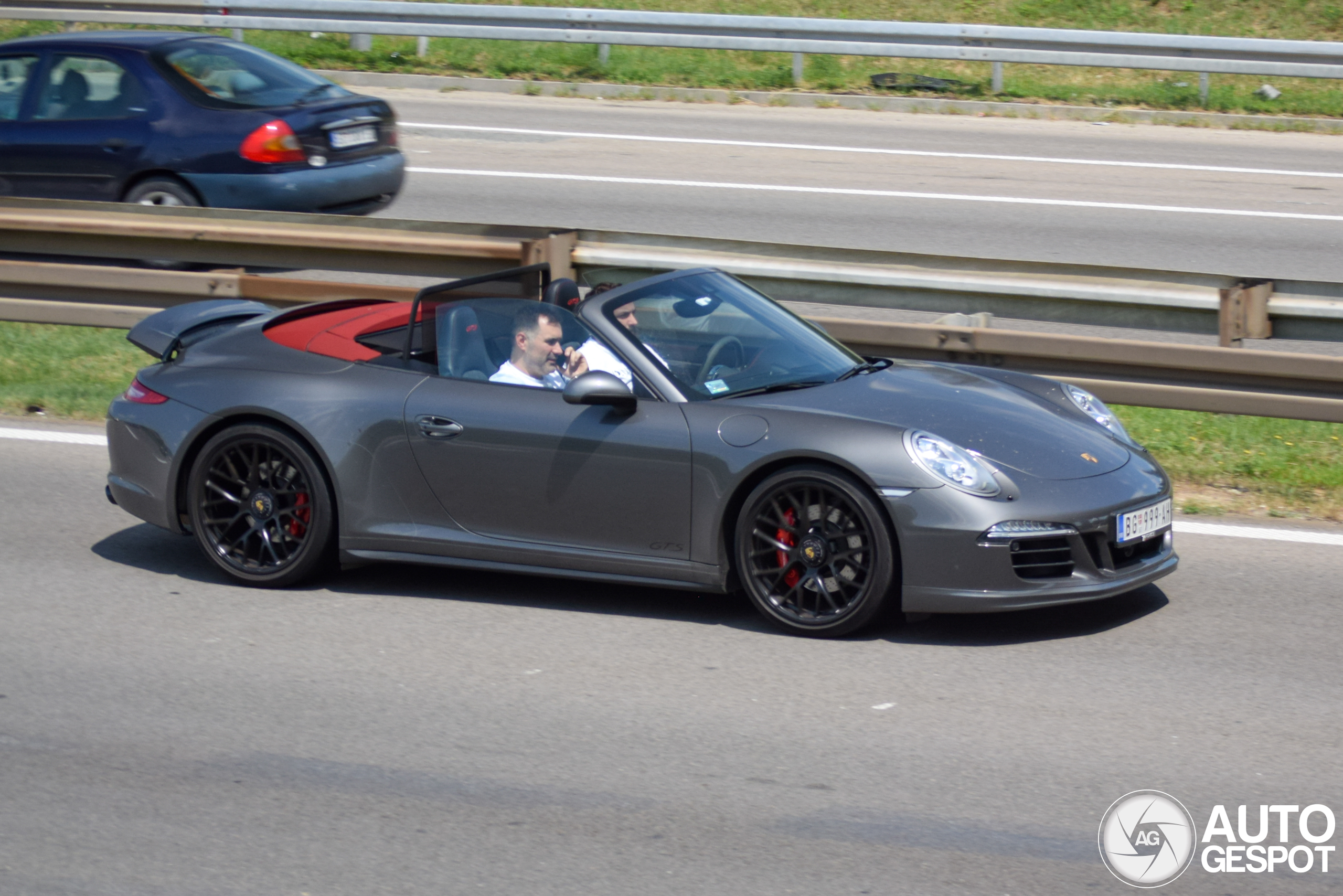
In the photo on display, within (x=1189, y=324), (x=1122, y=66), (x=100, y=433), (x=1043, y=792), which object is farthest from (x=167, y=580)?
(x=1122, y=66)

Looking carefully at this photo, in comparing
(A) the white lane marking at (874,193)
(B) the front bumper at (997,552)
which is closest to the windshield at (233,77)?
(A) the white lane marking at (874,193)

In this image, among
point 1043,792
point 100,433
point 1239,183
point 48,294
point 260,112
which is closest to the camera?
point 1043,792

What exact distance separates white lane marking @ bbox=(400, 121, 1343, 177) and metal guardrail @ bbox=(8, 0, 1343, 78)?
9.37 feet

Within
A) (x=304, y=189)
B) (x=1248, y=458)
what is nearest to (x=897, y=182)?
(x=304, y=189)

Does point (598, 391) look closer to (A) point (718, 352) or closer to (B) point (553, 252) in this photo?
(A) point (718, 352)

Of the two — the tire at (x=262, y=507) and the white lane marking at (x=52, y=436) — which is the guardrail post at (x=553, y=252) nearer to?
the white lane marking at (x=52, y=436)

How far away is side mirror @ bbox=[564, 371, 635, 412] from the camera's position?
5.94 metres

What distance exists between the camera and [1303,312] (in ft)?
26.1

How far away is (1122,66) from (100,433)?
46.3 ft

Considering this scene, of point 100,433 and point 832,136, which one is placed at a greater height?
point 832,136

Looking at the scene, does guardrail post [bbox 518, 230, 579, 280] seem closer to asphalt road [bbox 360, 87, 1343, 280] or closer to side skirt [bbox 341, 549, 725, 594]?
side skirt [bbox 341, 549, 725, 594]

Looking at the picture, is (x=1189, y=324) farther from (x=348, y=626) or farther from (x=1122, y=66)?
(x=1122, y=66)

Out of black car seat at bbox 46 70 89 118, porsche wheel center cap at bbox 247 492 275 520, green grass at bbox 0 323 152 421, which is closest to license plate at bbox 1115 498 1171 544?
porsche wheel center cap at bbox 247 492 275 520

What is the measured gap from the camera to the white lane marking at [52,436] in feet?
28.6
